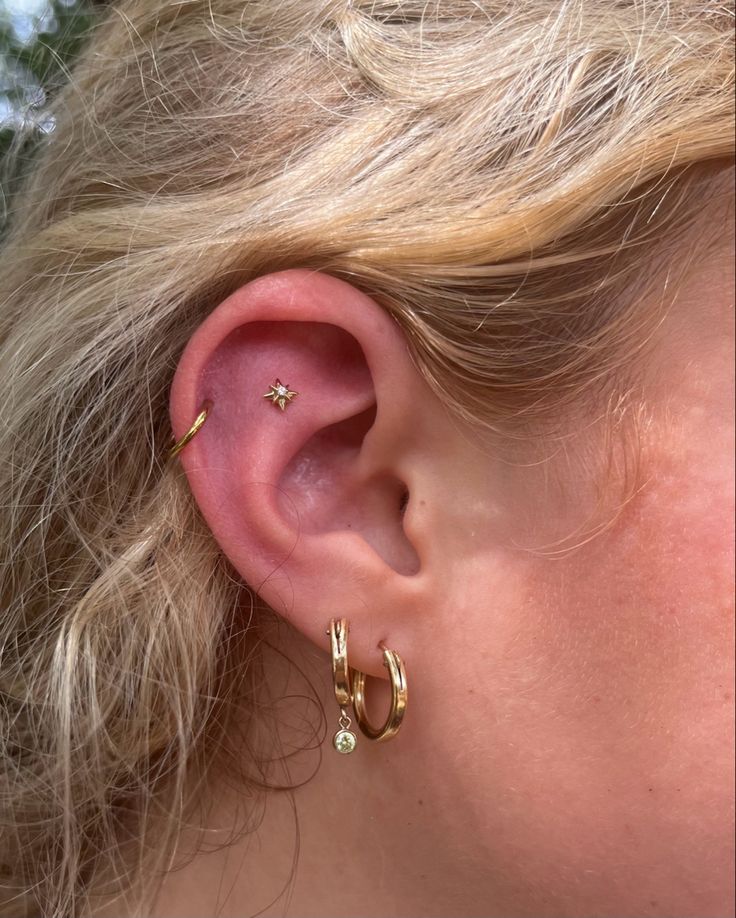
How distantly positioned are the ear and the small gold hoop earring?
19 millimetres

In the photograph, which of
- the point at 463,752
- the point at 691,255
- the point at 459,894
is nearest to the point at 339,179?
the point at 691,255

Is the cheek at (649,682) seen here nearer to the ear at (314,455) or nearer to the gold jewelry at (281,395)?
the ear at (314,455)

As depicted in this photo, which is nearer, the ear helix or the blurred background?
→ the ear helix

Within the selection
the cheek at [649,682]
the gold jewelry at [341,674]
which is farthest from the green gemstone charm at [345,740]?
the cheek at [649,682]

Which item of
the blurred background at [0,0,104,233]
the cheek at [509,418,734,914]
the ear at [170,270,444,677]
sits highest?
the blurred background at [0,0,104,233]

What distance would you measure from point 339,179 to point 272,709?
62 centimetres

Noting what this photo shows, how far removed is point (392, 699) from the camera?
0.89m

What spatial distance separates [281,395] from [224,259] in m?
0.17

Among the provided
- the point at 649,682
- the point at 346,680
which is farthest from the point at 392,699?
the point at 649,682

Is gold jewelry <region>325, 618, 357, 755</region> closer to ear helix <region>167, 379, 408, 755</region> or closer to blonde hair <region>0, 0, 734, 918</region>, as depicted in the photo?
ear helix <region>167, 379, 408, 755</region>

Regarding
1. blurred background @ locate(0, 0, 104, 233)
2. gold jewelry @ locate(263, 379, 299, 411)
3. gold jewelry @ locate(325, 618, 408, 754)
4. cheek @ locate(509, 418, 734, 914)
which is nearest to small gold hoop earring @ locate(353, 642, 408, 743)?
gold jewelry @ locate(325, 618, 408, 754)

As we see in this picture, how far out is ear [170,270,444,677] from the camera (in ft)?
3.00

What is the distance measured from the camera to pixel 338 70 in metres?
0.98

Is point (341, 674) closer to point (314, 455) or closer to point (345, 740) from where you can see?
point (345, 740)
